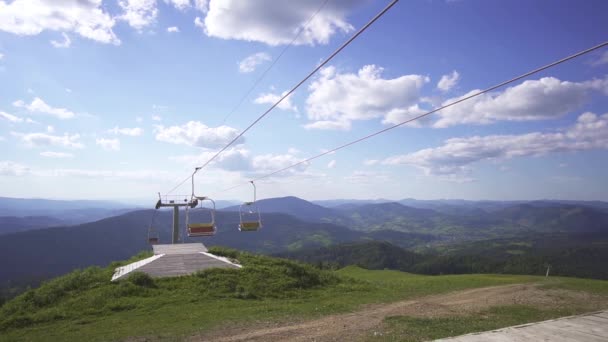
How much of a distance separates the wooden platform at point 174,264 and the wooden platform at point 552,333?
18.8m

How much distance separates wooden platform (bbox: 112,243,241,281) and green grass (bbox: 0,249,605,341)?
1.34 meters

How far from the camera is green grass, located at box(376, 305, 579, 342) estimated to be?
45.1ft

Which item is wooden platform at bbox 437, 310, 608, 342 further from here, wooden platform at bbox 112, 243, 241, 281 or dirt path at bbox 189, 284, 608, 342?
wooden platform at bbox 112, 243, 241, 281

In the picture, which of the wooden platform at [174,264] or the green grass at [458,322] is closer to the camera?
the green grass at [458,322]

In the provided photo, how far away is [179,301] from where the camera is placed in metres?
20.1

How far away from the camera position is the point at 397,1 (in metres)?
6.99

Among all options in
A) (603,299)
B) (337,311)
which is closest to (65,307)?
(337,311)

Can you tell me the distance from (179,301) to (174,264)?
25.6ft

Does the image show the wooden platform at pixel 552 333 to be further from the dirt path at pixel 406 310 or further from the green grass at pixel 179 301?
the green grass at pixel 179 301

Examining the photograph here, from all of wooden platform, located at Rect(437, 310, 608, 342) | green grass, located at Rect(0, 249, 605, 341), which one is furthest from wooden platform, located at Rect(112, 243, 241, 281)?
wooden platform, located at Rect(437, 310, 608, 342)

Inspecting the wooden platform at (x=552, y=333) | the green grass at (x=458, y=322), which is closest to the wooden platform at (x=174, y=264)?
the green grass at (x=458, y=322)

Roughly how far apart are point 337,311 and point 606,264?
806 ft

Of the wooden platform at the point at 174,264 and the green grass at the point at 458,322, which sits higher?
the wooden platform at the point at 174,264

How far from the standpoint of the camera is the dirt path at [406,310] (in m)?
14.1
